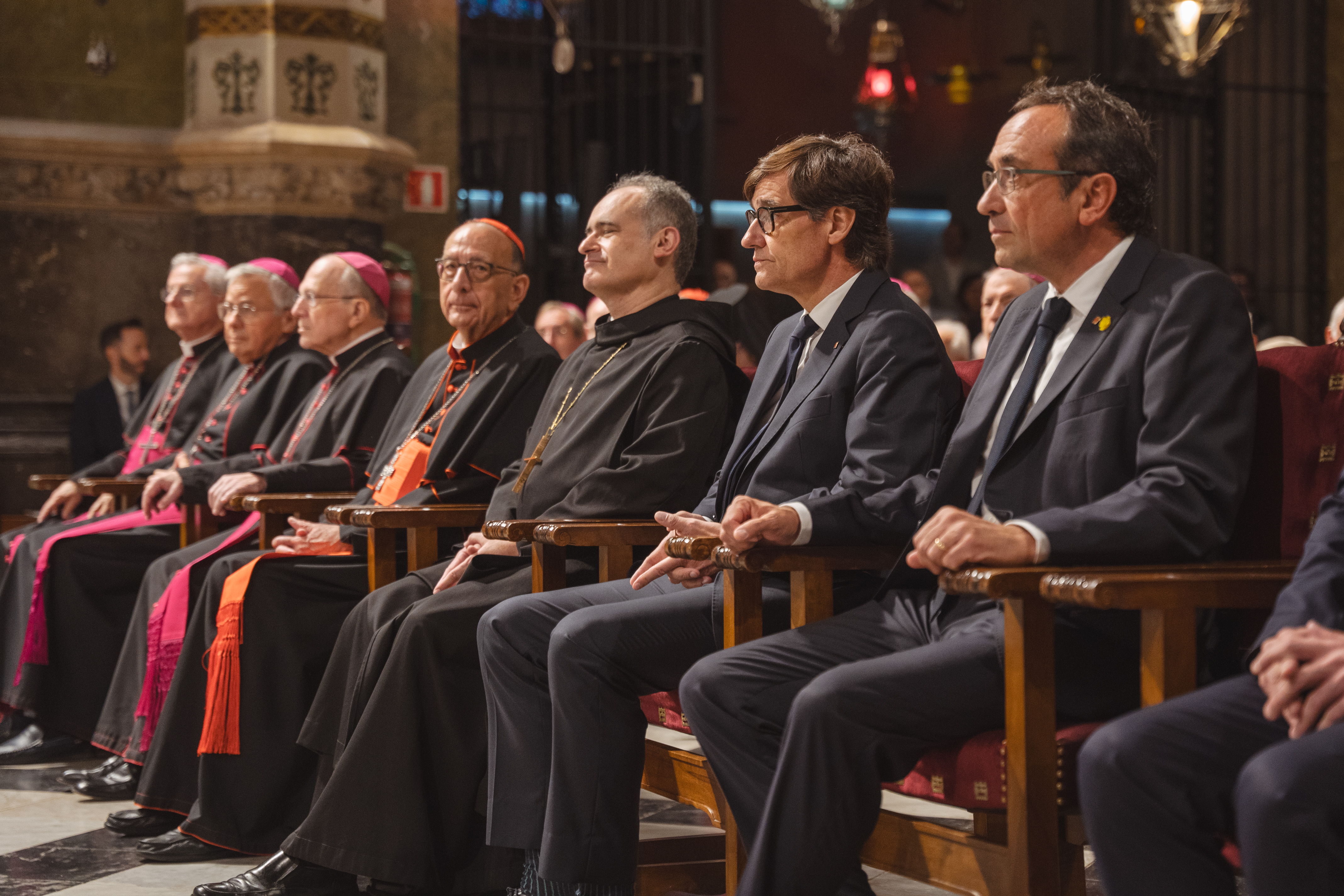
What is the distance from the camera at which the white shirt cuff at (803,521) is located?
2.37m

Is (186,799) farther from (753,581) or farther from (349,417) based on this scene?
(753,581)

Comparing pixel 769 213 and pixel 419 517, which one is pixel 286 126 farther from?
pixel 769 213

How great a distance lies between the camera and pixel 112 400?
21.8 feet

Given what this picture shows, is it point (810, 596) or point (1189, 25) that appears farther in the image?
point (1189, 25)

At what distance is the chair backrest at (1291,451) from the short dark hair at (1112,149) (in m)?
0.31

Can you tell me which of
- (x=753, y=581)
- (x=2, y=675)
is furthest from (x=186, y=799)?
(x=753, y=581)

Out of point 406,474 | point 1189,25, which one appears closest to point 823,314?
point 406,474

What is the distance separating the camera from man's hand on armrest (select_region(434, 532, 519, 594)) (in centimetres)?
323

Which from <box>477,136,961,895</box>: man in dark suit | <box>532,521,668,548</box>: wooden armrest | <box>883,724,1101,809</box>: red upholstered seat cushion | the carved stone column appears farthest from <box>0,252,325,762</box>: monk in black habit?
<box>883,724,1101,809</box>: red upholstered seat cushion

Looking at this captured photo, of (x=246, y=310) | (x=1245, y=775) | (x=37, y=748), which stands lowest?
(x=37, y=748)

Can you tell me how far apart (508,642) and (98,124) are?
509cm

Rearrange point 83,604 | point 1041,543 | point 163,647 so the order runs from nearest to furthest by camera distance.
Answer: point 1041,543
point 163,647
point 83,604

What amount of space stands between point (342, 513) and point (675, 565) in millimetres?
1104

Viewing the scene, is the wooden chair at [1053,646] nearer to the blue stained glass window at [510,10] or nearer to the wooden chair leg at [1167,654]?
the wooden chair leg at [1167,654]
